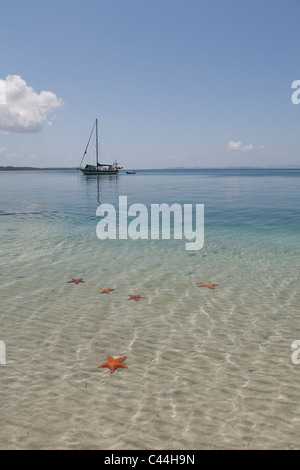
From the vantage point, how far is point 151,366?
525 centimetres

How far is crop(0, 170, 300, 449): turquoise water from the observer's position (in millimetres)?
3949

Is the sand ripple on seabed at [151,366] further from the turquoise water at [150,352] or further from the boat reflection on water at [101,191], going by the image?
the boat reflection on water at [101,191]

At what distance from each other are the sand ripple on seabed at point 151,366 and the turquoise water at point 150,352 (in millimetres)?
20

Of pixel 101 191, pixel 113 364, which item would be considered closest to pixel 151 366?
pixel 113 364

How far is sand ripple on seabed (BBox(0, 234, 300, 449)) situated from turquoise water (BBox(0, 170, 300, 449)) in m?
0.02

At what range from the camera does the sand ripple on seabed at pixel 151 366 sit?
3.91 m

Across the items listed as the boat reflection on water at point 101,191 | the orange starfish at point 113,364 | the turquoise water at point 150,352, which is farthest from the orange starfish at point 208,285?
the boat reflection on water at point 101,191

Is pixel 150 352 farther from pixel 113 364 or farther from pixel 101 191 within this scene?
pixel 101 191

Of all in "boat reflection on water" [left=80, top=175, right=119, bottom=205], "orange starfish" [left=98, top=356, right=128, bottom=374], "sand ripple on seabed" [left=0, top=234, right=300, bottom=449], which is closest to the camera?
"sand ripple on seabed" [left=0, top=234, right=300, bottom=449]

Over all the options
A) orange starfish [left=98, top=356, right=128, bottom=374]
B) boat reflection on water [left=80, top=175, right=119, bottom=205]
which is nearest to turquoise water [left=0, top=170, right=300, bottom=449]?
orange starfish [left=98, top=356, right=128, bottom=374]

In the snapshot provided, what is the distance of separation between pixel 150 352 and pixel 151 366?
417 mm

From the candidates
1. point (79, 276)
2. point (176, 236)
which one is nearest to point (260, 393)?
point (79, 276)

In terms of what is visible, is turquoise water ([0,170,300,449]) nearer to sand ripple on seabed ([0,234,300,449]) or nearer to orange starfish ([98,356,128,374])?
sand ripple on seabed ([0,234,300,449])

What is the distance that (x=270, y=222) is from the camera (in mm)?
20188
